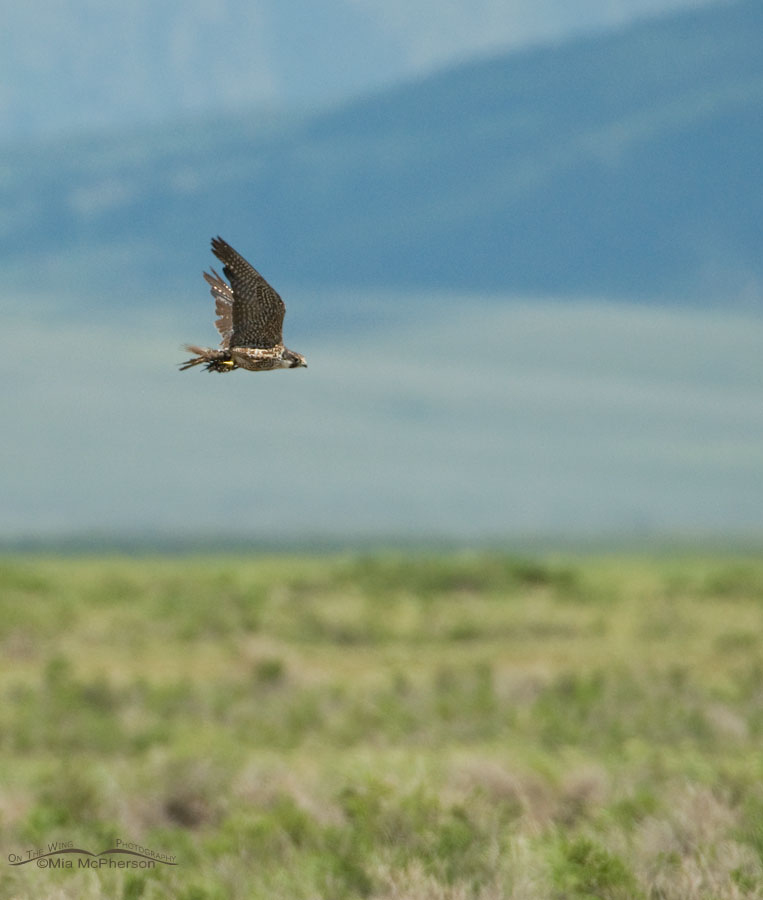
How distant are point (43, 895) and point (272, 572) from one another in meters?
52.7

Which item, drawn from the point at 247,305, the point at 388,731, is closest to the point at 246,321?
the point at 247,305

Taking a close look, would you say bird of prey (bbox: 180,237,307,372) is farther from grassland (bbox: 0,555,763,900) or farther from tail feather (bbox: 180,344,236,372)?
grassland (bbox: 0,555,763,900)

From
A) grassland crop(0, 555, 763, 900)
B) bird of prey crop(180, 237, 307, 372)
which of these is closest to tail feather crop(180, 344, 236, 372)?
bird of prey crop(180, 237, 307, 372)

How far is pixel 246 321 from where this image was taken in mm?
4820

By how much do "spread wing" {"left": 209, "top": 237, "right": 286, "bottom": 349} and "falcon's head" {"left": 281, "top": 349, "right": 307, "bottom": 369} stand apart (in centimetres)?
7

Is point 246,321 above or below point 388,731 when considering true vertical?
above

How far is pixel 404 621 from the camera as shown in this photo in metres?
43.4

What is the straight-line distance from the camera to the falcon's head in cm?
466

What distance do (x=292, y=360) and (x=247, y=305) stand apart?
1.01 feet

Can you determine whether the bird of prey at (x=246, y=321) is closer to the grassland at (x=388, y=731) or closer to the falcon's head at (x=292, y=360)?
the falcon's head at (x=292, y=360)

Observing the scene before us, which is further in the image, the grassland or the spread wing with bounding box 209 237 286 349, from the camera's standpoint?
the grassland

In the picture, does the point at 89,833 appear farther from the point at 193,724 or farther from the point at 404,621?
the point at 404,621

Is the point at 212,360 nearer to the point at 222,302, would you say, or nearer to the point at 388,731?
the point at 222,302

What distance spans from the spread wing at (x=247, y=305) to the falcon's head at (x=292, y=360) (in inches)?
2.9
